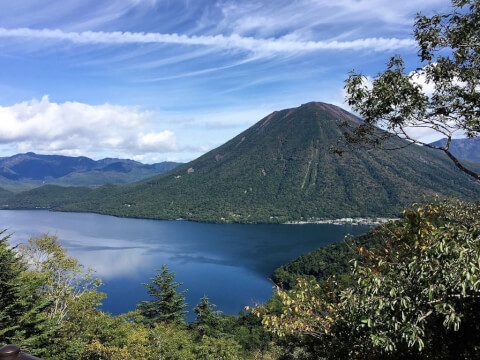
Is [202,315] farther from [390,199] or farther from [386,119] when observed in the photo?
[390,199]

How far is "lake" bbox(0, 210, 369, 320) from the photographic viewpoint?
56594 mm

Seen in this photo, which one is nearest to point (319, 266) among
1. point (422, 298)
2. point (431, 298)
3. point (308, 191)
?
point (422, 298)

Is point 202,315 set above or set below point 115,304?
above

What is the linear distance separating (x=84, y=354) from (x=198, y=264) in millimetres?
61953

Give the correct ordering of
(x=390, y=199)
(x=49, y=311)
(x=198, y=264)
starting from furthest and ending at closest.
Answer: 1. (x=390, y=199)
2. (x=198, y=264)
3. (x=49, y=311)

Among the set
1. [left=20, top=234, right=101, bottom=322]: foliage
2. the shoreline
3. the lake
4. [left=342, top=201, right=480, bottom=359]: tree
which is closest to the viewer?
[left=342, top=201, right=480, bottom=359]: tree

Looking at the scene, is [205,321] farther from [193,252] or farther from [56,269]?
[193,252]

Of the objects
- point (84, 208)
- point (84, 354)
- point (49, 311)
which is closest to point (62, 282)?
point (49, 311)

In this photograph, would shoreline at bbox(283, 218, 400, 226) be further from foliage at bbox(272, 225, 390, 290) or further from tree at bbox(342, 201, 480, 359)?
tree at bbox(342, 201, 480, 359)

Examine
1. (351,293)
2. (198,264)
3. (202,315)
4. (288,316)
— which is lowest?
(198,264)

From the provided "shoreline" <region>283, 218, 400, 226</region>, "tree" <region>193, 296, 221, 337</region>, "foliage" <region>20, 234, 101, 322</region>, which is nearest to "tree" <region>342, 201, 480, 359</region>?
"foliage" <region>20, 234, 101, 322</region>

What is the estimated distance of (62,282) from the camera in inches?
723

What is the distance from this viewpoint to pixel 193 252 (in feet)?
287

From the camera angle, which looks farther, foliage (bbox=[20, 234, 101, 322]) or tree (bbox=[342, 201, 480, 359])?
foliage (bbox=[20, 234, 101, 322])
